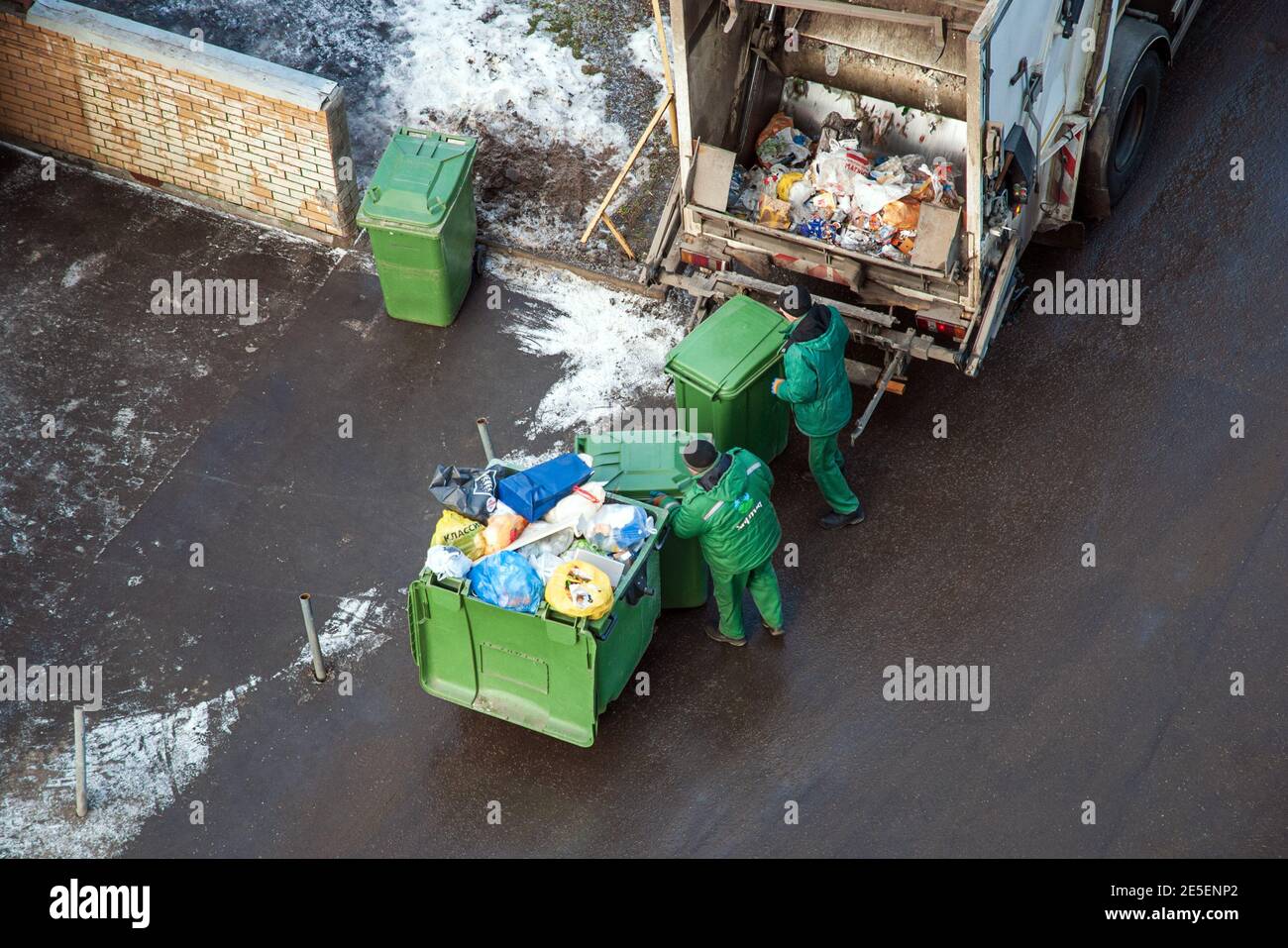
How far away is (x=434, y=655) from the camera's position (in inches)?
330

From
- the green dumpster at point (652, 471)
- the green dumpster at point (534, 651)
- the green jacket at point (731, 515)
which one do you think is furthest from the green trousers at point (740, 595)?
the green dumpster at point (534, 651)

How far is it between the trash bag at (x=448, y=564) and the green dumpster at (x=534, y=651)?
0.12 ft

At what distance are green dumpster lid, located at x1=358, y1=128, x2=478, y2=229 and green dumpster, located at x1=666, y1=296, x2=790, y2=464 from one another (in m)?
1.96

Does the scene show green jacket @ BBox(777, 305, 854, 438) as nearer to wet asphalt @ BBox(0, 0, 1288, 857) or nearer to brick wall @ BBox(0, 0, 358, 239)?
wet asphalt @ BBox(0, 0, 1288, 857)

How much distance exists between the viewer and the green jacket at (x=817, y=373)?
28.6ft

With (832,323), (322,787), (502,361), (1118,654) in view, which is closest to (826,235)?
(832,323)

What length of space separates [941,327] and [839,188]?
112 cm

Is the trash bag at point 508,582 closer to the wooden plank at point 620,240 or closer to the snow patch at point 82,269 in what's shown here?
the wooden plank at point 620,240

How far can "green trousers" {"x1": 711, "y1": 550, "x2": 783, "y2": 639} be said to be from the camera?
855 cm

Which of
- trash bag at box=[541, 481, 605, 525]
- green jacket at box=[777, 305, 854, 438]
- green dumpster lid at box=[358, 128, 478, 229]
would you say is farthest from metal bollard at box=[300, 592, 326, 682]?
green jacket at box=[777, 305, 854, 438]

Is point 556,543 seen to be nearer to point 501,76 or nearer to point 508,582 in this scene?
point 508,582
